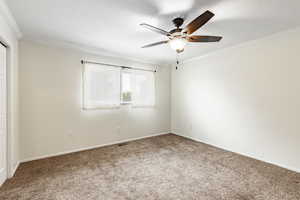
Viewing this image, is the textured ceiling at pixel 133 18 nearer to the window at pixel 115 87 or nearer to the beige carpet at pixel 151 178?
the window at pixel 115 87

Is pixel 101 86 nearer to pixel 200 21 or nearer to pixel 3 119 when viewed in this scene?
pixel 3 119

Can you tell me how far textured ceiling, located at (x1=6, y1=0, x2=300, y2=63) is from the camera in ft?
5.69

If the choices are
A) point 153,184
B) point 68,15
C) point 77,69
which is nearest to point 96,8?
point 68,15

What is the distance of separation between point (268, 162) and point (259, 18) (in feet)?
8.22

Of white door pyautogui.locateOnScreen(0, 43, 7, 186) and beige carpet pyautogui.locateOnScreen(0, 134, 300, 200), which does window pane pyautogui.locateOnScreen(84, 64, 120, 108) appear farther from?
white door pyautogui.locateOnScreen(0, 43, 7, 186)

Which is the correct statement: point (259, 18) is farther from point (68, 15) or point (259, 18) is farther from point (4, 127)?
point (4, 127)

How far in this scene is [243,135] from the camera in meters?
3.05

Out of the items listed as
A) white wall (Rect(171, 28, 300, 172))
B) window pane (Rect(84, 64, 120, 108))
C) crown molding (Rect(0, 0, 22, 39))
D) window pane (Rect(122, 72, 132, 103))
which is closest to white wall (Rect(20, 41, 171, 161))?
window pane (Rect(84, 64, 120, 108))

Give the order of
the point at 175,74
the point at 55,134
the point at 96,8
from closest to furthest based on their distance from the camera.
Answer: the point at 96,8
the point at 55,134
the point at 175,74

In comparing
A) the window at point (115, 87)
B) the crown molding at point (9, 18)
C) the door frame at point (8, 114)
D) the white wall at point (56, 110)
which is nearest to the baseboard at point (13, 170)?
the door frame at point (8, 114)

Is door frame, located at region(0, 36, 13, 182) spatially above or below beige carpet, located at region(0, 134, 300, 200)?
above

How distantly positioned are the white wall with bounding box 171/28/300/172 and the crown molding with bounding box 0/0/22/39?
12.4 feet

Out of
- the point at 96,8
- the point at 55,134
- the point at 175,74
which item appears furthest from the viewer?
the point at 175,74

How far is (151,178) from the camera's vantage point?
2.20m
